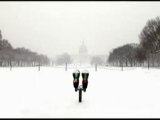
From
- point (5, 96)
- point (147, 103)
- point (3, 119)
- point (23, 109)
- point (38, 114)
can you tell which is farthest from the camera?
point (5, 96)

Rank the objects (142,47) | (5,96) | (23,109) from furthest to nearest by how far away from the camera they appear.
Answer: (142,47)
(5,96)
(23,109)

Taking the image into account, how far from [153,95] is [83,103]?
3395mm

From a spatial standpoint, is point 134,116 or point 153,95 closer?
point 134,116

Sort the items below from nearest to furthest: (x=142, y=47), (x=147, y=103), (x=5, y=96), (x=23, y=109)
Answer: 1. (x=23, y=109)
2. (x=147, y=103)
3. (x=5, y=96)
4. (x=142, y=47)

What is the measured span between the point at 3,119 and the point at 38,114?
3.32 ft

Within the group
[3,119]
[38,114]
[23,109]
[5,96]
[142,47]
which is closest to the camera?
[3,119]

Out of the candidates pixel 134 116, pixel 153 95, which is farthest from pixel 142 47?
pixel 134 116

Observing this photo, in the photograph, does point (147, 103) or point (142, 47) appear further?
point (142, 47)

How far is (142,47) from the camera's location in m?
49.1

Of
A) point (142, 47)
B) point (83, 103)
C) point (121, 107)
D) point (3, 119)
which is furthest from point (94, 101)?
point (142, 47)

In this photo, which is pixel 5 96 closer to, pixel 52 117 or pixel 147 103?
pixel 52 117

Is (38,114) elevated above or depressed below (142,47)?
below

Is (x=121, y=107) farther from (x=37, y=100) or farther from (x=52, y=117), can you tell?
(x=37, y=100)

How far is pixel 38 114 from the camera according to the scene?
580 cm
